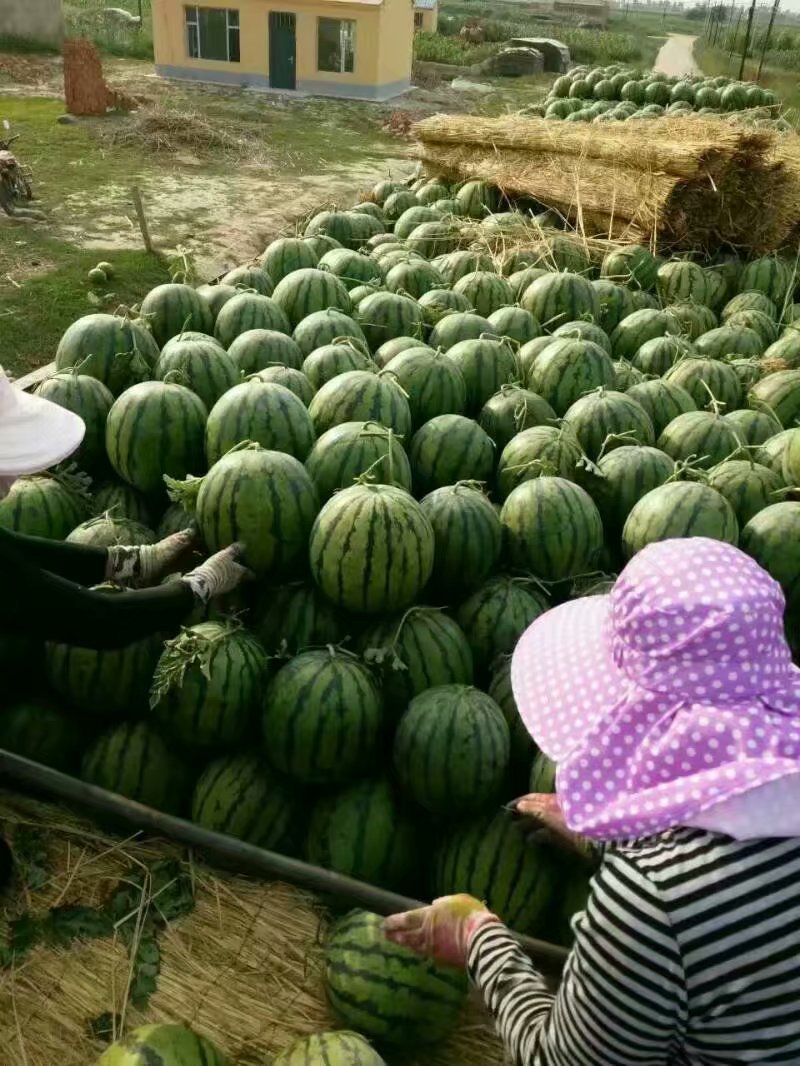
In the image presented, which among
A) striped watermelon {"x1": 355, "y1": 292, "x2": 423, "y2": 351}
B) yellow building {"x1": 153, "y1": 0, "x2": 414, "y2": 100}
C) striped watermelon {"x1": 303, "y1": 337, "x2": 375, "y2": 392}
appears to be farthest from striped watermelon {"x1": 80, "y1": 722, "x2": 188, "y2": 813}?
yellow building {"x1": 153, "y1": 0, "x2": 414, "y2": 100}

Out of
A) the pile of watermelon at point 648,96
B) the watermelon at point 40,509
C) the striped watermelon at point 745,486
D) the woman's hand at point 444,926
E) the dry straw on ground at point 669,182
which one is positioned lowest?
the woman's hand at point 444,926

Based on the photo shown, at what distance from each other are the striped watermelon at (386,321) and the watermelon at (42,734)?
2.42 meters

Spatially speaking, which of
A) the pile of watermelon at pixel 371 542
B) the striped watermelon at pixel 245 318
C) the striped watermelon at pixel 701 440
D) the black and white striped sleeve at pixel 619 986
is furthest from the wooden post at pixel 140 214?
the black and white striped sleeve at pixel 619 986

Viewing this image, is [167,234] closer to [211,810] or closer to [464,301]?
[464,301]

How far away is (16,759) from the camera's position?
2.69m

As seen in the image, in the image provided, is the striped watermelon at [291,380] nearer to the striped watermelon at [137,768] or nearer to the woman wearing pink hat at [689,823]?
the striped watermelon at [137,768]

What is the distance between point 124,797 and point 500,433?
6.63ft

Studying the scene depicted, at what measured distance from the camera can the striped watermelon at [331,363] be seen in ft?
12.8

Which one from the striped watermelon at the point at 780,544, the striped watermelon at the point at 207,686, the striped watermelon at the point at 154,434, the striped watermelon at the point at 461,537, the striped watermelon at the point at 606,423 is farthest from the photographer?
the striped watermelon at the point at 606,423

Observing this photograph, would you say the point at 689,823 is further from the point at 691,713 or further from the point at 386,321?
the point at 386,321

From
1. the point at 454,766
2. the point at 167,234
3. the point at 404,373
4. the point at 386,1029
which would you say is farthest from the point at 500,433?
the point at 167,234

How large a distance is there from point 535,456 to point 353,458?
74 centimetres

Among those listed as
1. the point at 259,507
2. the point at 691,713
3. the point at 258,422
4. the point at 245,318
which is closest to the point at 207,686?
the point at 259,507

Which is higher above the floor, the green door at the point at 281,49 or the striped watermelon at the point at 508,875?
the green door at the point at 281,49
